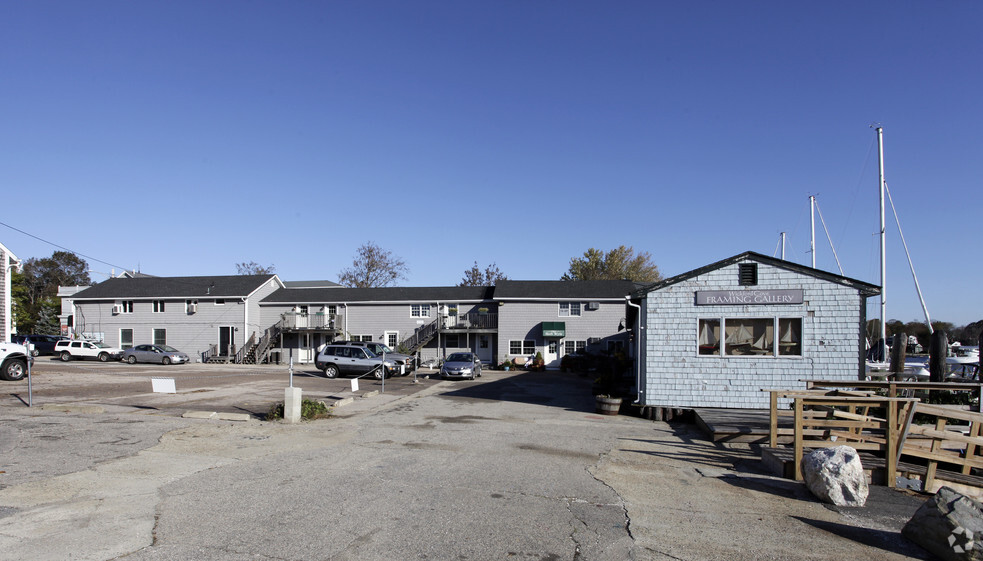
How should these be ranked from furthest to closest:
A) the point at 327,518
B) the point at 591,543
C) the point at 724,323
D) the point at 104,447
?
the point at 724,323 → the point at 104,447 → the point at 327,518 → the point at 591,543

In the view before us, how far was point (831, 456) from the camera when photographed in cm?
773

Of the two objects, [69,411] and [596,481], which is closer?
[596,481]

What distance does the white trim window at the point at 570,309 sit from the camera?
39.1 meters

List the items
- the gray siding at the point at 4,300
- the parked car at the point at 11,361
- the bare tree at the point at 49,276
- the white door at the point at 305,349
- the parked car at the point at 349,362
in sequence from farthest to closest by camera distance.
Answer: the bare tree at the point at 49,276
the white door at the point at 305,349
the parked car at the point at 349,362
the gray siding at the point at 4,300
the parked car at the point at 11,361

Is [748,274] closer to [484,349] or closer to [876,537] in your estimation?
[876,537]

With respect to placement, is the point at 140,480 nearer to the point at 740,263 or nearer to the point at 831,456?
the point at 831,456

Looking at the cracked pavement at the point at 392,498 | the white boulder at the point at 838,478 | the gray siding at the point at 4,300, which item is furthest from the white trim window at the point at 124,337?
the white boulder at the point at 838,478

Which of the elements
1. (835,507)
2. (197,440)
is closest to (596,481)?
(835,507)

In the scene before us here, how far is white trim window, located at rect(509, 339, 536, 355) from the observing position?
1529 inches

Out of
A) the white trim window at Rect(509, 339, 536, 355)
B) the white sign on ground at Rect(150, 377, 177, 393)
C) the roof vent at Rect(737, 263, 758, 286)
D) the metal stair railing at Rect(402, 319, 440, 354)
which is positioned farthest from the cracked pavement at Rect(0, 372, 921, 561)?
the metal stair railing at Rect(402, 319, 440, 354)

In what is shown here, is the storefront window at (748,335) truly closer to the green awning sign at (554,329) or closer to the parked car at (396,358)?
the parked car at (396,358)

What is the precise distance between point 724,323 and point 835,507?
8983mm

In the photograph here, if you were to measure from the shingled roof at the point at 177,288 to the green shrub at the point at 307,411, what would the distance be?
29.8 meters

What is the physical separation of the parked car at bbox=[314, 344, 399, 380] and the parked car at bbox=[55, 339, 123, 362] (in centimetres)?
2024
